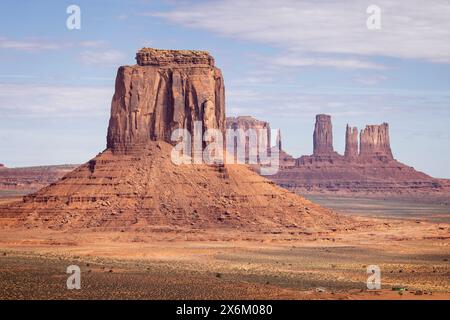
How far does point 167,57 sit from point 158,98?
4281 millimetres

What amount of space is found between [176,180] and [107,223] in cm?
851

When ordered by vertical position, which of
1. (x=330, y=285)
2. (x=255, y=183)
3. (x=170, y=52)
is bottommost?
(x=330, y=285)

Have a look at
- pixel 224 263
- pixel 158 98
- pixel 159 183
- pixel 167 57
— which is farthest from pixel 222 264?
pixel 167 57

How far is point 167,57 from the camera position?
106562 millimetres

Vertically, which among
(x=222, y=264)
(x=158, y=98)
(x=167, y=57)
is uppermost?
(x=167, y=57)

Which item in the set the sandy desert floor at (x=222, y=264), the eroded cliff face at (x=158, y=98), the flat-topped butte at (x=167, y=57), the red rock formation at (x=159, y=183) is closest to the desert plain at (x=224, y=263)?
the sandy desert floor at (x=222, y=264)

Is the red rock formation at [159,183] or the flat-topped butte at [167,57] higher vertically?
the flat-topped butte at [167,57]

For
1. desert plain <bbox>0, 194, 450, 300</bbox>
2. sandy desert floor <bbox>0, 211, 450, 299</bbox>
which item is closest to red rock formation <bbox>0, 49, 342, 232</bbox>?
desert plain <bbox>0, 194, 450, 300</bbox>

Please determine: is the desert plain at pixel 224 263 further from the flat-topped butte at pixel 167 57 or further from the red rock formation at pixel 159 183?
the flat-topped butte at pixel 167 57

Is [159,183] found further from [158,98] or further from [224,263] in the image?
[224,263]

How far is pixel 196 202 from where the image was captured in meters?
102

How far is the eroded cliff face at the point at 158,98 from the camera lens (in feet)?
347
